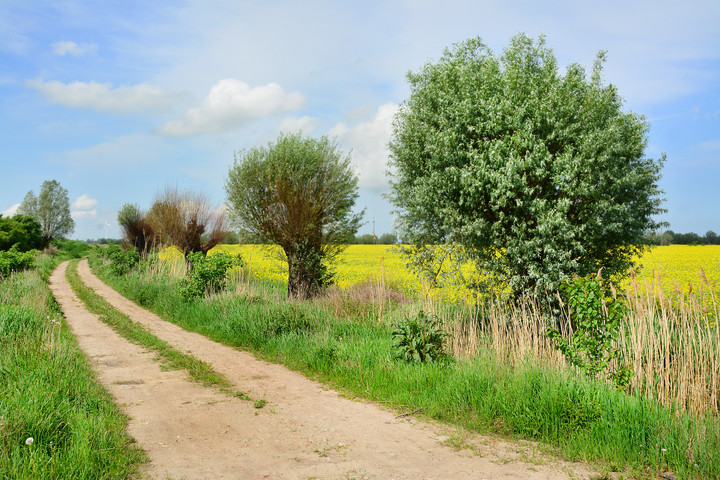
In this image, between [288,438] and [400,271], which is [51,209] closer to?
[400,271]

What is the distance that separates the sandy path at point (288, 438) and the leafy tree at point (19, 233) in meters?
44.0

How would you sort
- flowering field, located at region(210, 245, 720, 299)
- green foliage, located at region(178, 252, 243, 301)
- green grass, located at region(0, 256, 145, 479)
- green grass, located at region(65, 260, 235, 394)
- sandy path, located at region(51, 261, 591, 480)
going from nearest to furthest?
green grass, located at region(0, 256, 145, 479)
sandy path, located at region(51, 261, 591, 480)
green grass, located at region(65, 260, 235, 394)
flowering field, located at region(210, 245, 720, 299)
green foliage, located at region(178, 252, 243, 301)

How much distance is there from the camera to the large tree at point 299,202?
1775 centimetres

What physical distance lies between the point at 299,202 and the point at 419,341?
997 cm

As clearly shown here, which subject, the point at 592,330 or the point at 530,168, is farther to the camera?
the point at 530,168

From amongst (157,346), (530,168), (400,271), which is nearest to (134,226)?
(400,271)

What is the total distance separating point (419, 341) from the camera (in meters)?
8.90

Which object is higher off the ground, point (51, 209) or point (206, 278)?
point (51, 209)

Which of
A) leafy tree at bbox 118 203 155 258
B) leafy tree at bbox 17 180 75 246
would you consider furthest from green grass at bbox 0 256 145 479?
leafy tree at bbox 17 180 75 246

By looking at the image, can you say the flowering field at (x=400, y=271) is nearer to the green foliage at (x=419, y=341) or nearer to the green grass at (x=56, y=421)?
the green foliage at (x=419, y=341)

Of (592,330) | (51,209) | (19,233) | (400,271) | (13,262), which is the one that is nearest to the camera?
(592,330)

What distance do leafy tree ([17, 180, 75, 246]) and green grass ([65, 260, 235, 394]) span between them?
66.7 metres

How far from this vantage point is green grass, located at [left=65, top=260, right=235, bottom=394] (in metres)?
9.06

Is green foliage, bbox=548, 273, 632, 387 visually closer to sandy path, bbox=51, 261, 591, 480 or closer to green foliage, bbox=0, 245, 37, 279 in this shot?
sandy path, bbox=51, 261, 591, 480
